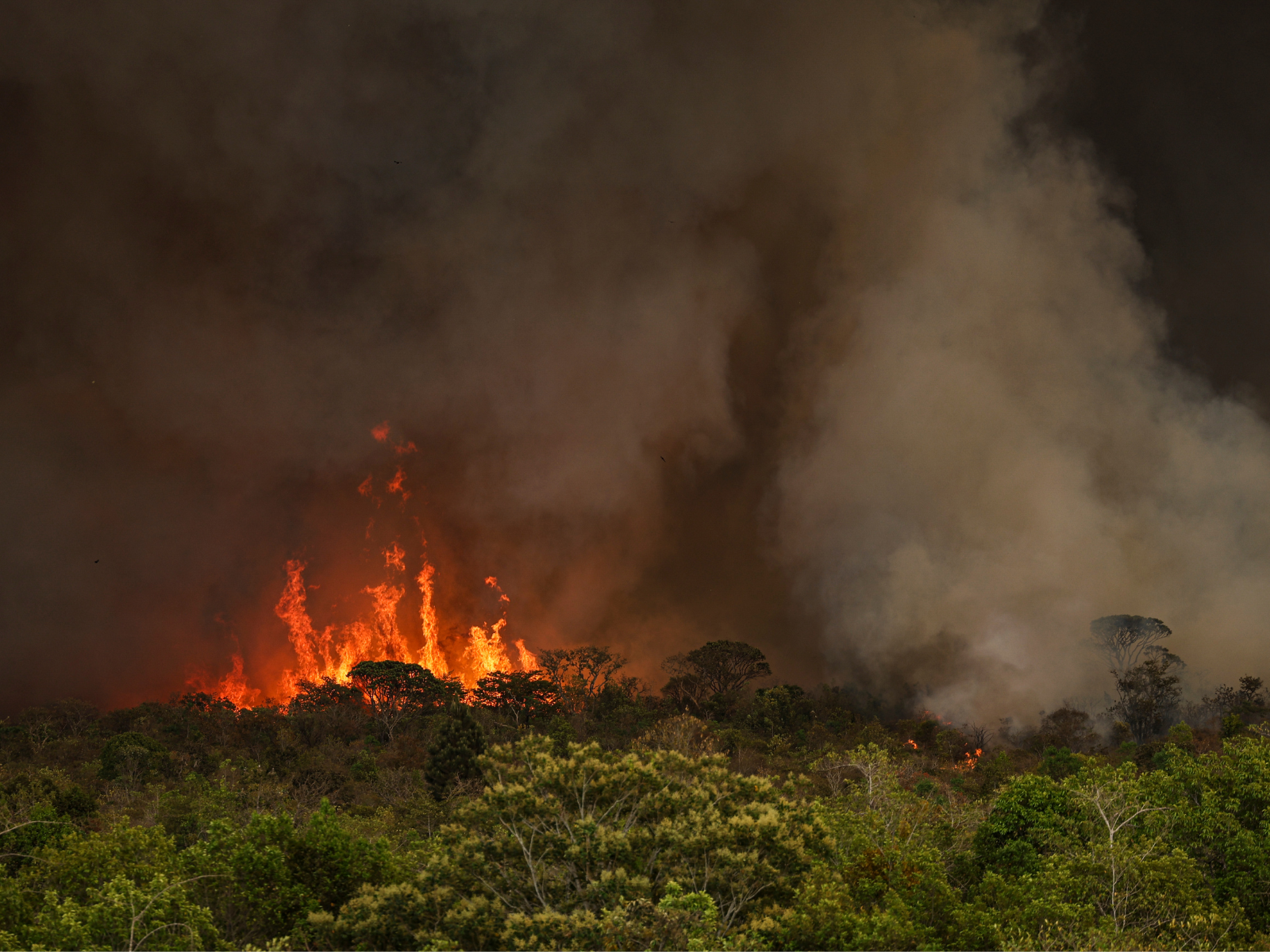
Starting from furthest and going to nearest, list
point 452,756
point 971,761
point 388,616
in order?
Answer: point 388,616 < point 971,761 < point 452,756

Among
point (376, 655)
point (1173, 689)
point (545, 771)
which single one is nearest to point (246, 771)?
point (545, 771)

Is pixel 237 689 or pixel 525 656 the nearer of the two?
pixel 525 656

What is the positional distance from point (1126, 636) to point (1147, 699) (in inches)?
456

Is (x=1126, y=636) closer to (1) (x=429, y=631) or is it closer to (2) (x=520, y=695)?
(2) (x=520, y=695)

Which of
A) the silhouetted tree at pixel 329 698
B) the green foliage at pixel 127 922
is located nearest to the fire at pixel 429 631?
the silhouetted tree at pixel 329 698

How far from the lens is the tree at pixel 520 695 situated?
8173 cm

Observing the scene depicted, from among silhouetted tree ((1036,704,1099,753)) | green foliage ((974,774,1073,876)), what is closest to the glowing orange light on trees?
silhouetted tree ((1036,704,1099,753))

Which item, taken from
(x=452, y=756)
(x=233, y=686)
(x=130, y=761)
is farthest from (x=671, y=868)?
(x=233, y=686)

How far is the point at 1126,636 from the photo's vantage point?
94.9 meters

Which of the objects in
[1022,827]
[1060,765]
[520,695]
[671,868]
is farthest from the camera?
[520,695]

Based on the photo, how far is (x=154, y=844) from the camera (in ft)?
70.9

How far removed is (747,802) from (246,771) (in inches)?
1559

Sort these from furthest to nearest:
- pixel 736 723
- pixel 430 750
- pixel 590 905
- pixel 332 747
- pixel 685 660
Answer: pixel 685 660 < pixel 736 723 < pixel 332 747 < pixel 430 750 < pixel 590 905

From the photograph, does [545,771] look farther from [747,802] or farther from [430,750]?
[430,750]
